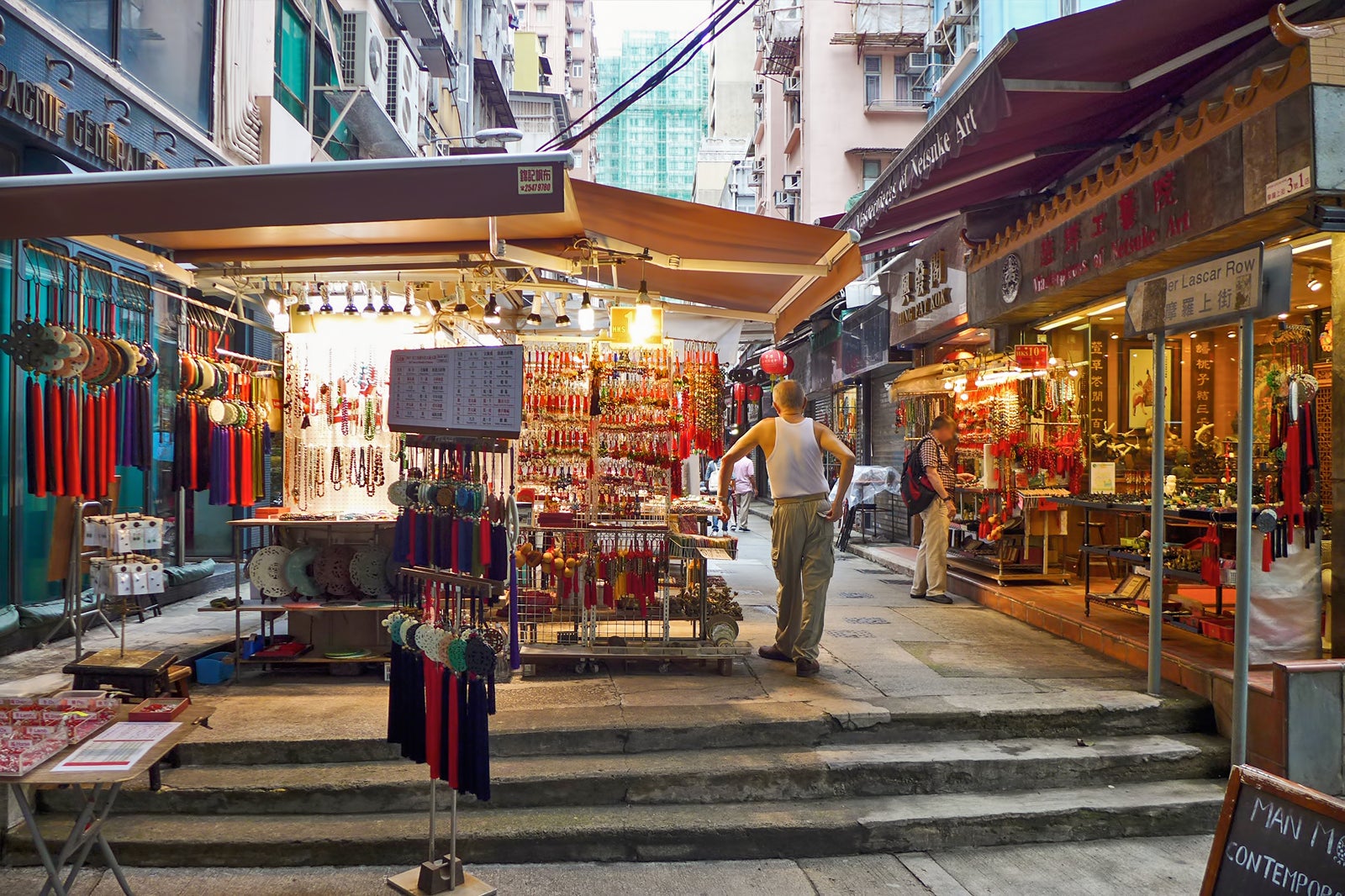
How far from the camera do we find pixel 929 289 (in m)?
11.7

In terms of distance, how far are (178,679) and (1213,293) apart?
602 cm

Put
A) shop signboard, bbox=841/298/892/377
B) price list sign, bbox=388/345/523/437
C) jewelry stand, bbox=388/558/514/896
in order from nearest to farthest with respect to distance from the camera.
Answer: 1. jewelry stand, bbox=388/558/514/896
2. price list sign, bbox=388/345/523/437
3. shop signboard, bbox=841/298/892/377

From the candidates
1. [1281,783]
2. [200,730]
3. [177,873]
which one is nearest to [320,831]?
[177,873]

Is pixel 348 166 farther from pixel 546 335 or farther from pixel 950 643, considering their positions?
pixel 950 643

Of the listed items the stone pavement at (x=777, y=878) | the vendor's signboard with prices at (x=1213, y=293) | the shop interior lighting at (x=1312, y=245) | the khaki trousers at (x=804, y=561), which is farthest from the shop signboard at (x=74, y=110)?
the shop interior lighting at (x=1312, y=245)

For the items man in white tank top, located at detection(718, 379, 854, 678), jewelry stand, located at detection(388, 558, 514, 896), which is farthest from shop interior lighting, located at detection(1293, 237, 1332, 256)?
jewelry stand, located at detection(388, 558, 514, 896)

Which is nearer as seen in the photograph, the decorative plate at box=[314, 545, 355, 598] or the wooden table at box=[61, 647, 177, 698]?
the wooden table at box=[61, 647, 177, 698]

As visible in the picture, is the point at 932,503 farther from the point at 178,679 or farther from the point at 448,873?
the point at 178,679

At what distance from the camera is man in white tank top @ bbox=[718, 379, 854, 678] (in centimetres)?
646

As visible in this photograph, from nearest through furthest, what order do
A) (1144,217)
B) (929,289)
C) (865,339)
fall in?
(1144,217) < (929,289) < (865,339)

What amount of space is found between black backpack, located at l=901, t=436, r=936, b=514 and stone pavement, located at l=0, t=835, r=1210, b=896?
17.6 ft

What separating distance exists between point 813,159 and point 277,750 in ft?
75.9

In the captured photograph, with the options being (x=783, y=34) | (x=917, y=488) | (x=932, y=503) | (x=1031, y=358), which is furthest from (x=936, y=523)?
(x=783, y=34)

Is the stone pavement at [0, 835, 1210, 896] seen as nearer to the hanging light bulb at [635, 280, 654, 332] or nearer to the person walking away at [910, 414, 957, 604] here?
the hanging light bulb at [635, 280, 654, 332]
